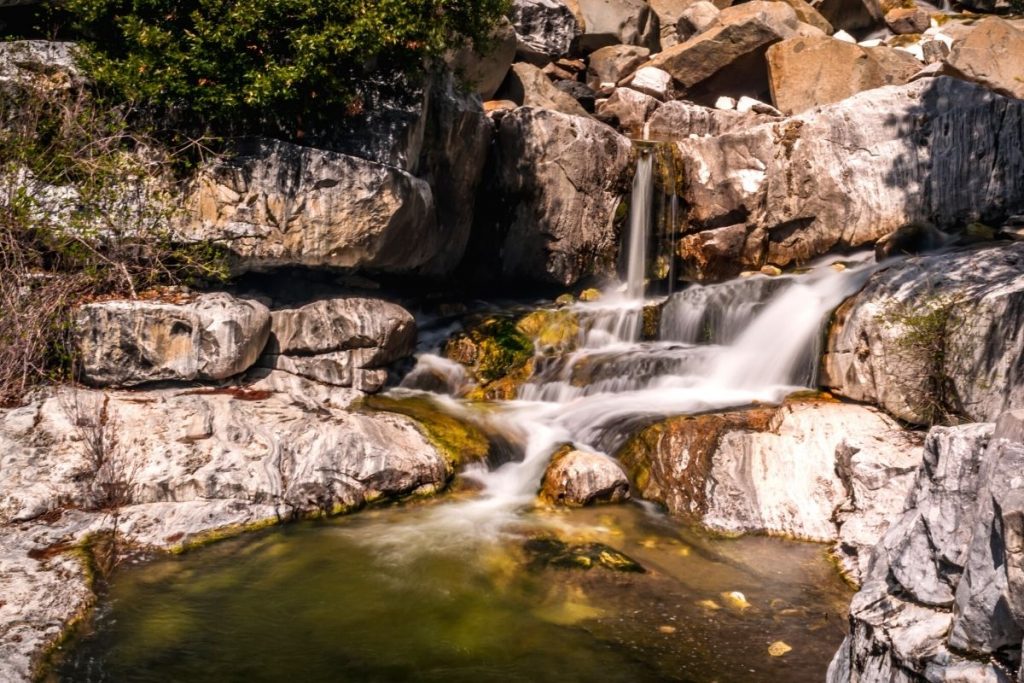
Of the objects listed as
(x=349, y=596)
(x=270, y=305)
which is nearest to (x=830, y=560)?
(x=349, y=596)

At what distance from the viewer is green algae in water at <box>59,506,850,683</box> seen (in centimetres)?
614

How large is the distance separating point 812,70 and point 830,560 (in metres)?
15.7

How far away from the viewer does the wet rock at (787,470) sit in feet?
27.9

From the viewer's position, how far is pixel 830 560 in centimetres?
812

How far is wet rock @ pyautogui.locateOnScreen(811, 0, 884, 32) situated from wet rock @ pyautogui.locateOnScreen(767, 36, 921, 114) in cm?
565

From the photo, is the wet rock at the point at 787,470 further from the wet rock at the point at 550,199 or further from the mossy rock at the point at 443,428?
the wet rock at the point at 550,199

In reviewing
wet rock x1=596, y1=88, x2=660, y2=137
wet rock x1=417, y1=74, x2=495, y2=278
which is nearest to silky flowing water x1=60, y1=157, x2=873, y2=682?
wet rock x1=417, y1=74, x2=495, y2=278

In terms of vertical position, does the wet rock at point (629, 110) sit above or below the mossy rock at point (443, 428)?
above

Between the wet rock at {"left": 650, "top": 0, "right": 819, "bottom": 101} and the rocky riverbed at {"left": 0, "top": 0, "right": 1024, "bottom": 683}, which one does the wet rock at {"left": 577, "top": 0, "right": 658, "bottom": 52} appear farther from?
the rocky riverbed at {"left": 0, "top": 0, "right": 1024, "bottom": 683}

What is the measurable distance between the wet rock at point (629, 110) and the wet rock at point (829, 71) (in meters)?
3.40

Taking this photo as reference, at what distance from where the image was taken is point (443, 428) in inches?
424

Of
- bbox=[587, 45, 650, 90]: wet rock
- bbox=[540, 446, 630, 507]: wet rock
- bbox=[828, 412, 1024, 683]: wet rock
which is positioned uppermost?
bbox=[587, 45, 650, 90]: wet rock

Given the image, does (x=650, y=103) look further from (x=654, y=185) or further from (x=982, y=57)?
(x=982, y=57)

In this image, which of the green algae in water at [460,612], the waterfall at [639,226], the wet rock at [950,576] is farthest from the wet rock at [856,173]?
the wet rock at [950,576]
